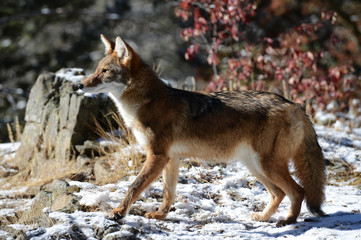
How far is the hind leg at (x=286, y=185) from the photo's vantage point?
462 centimetres

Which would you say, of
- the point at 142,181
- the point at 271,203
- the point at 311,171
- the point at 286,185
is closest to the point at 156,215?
the point at 142,181

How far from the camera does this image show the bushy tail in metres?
4.74

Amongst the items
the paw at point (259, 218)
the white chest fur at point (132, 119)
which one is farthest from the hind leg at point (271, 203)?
the white chest fur at point (132, 119)

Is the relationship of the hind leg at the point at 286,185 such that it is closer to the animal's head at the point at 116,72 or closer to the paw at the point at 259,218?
the paw at the point at 259,218

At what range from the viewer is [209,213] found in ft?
15.9

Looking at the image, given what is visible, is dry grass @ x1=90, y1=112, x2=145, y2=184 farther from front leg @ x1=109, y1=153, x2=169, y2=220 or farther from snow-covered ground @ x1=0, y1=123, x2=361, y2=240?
front leg @ x1=109, y1=153, x2=169, y2=220

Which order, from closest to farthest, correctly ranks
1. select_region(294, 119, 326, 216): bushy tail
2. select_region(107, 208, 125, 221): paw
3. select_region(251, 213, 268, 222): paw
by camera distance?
select_region(107, 208, 125, 221): paw → select_region(294, 119, 326, 216): bushy tail → select_region(251, 213, 268, 222): paw

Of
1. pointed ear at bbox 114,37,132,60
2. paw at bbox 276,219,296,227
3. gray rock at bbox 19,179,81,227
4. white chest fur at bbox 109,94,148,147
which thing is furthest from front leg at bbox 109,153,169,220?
paw at bbox 276,219,296,227

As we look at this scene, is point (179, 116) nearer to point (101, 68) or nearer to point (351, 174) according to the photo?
point (101, 68)

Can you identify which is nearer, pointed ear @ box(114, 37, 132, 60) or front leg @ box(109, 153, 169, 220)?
front leg @ box(109, 153, 169, 220)

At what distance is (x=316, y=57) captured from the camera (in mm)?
10320

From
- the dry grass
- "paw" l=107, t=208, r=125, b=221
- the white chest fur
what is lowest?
the dry grass

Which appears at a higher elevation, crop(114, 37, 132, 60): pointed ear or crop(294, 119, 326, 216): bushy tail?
crop(114, 37, 132, 60): pointed ear

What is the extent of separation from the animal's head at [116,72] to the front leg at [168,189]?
1.10 metres
